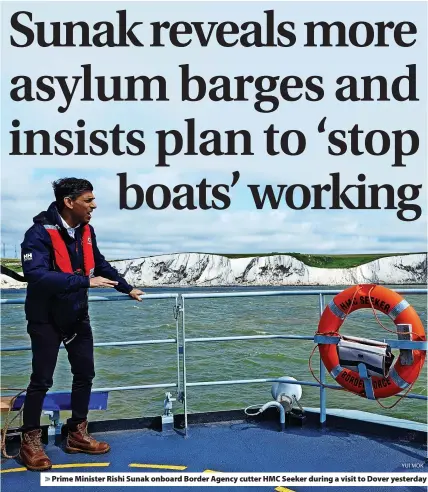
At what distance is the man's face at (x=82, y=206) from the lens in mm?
2896

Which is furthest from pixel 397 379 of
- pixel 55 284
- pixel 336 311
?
pixel 55 284

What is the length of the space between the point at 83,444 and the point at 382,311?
1.98 m

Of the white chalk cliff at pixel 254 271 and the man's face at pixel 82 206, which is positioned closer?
the man's face at pixel 82 206

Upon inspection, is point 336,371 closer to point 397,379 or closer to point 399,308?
point 397,379

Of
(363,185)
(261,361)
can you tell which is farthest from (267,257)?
(363,185)

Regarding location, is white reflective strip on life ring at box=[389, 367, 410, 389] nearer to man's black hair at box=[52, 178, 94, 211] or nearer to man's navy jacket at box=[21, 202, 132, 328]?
man's navy jacket at box=[21, 202, 132, 328]

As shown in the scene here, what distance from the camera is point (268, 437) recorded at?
11.4ft

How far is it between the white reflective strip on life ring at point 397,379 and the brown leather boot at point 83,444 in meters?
1.76

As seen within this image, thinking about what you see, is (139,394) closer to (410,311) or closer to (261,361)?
(261,361)

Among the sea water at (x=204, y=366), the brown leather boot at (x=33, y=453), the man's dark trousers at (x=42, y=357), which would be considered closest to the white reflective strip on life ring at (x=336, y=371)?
the man's dark trousers at (x=42, y=357)

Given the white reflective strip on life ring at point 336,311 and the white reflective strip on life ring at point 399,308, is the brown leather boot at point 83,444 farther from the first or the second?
the white reflective strip on life ring at point 399,308

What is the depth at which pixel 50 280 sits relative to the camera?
2695 millimetres

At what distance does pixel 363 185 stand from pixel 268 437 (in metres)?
4.23

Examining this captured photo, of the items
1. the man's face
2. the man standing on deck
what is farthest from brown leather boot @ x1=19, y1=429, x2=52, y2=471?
the man's face
